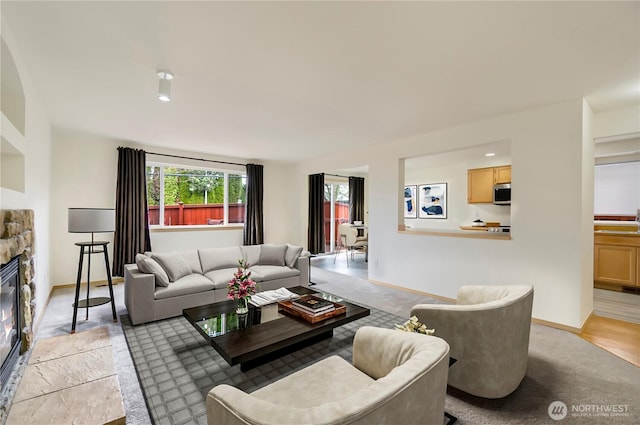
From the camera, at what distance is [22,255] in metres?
2.34

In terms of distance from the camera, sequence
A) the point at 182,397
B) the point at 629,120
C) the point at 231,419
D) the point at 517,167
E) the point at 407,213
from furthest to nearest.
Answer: the point at 407,213
the point at 517,167
the point at 629,120
the point at 182,397
the point at 231,419

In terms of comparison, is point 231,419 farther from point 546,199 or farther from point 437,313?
point 546,199

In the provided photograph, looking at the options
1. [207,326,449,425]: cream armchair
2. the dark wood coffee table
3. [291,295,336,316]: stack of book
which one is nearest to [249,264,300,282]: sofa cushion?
the dark wood coffee table

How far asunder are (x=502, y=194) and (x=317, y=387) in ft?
19.7

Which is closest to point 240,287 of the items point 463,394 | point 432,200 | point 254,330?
point 254,330

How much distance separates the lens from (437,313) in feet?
6.51

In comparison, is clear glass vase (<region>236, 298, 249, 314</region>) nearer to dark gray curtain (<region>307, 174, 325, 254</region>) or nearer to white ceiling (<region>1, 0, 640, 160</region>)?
white ceiling (<region>1, 0, 640, 160</region>)

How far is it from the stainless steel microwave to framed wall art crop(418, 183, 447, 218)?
122cm

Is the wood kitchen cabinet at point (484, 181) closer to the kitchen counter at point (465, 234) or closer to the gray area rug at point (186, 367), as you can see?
the kitchen counter at point (465, 234)

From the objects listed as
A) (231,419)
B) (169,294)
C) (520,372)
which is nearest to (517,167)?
(520,372)

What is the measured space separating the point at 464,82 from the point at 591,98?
1508 millimetres

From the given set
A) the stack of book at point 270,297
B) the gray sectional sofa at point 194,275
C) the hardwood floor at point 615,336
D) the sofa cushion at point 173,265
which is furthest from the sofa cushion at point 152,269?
the hardwood floor at point 615,336

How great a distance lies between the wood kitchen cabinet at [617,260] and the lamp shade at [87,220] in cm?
704

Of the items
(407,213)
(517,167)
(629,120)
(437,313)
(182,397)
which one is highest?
(629,120)
